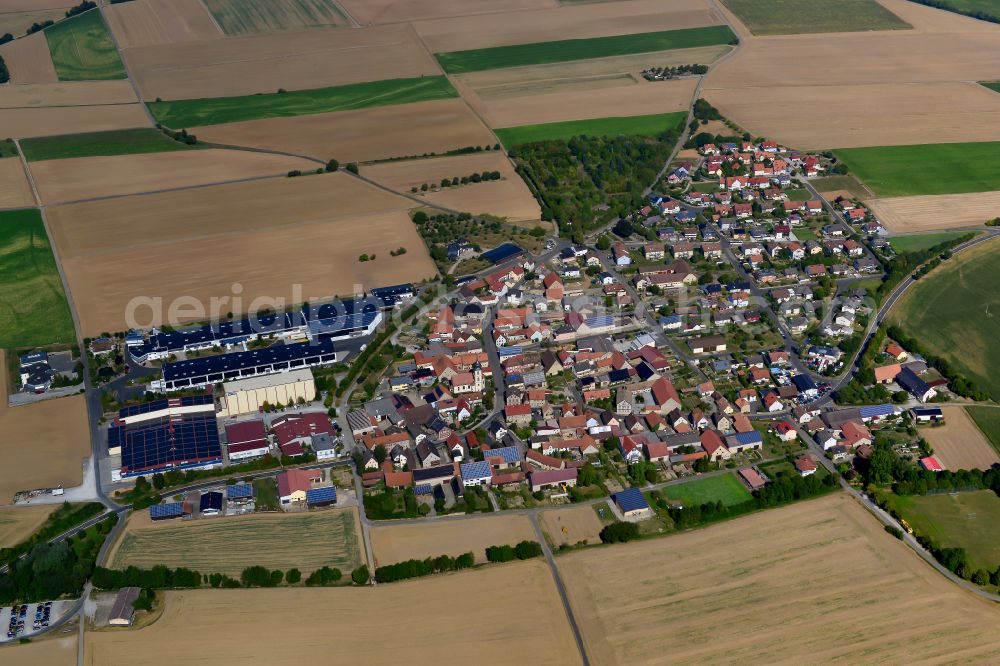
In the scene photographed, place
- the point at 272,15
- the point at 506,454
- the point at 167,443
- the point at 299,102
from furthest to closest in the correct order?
the point at 272,15 → the point at 299,102 → the point at 167,443 → the point at 506,454

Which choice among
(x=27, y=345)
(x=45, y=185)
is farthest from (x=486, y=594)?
(x=45, y=185)

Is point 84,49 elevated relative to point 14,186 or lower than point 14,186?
elevated

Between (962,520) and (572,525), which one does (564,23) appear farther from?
(962,520)

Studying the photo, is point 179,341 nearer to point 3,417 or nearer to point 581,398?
point 3,417

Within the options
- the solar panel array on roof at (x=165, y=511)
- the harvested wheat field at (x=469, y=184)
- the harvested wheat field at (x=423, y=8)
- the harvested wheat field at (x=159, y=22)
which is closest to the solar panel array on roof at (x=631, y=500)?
the solar panel array on roof at (x=165, y=511)

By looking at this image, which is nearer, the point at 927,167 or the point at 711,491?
the point at 711,491

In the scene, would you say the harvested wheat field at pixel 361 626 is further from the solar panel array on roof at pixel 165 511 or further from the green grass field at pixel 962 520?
the green grass field at pixel 962 520

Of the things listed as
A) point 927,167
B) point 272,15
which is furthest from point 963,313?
point 272,15
